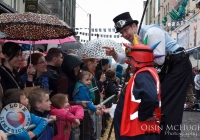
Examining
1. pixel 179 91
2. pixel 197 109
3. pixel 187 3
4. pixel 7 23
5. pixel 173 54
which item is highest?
pixel 187 3

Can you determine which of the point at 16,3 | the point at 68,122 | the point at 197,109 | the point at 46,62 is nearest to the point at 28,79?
the point at 46,62

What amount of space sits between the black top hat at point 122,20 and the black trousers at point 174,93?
66cm

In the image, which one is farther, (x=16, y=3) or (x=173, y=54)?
(x=16, y=3)

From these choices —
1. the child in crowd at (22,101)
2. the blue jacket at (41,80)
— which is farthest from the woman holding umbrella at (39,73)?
the child in crowd at (22,101)

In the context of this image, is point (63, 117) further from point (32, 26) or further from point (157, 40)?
point (32, 26)

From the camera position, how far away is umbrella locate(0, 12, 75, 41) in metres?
5.41

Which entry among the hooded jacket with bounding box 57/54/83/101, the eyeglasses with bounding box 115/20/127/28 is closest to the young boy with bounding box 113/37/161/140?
the eyeglasses with bounding box 115/20/127/28

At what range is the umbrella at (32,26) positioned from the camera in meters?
5.41

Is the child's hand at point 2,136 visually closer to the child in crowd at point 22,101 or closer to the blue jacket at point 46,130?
the child in crowd at point 22,101

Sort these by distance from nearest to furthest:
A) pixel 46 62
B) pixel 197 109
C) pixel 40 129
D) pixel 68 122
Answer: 1. pixel 40 129
2. pixel 68 122
3. pixel 46 62
4. pixel 197 109

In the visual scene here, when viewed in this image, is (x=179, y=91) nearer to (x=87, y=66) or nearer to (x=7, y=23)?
(x=7, y=23)

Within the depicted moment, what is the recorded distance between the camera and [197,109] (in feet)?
49.5

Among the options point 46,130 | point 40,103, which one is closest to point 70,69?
point 40,103

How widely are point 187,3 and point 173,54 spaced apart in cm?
3372
